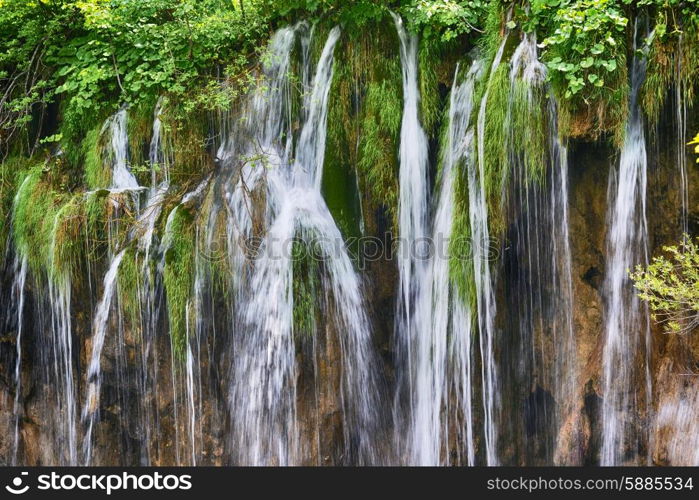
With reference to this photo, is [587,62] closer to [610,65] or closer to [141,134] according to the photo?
[610,65]

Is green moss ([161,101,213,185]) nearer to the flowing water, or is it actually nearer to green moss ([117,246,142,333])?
the flowing water

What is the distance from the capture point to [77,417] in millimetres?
6730

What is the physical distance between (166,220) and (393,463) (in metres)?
3.24

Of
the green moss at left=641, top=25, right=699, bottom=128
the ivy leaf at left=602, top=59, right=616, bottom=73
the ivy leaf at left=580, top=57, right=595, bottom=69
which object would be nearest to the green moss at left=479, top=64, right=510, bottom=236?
the ivy leaf at left=580, top=57, right=595, bottom=69

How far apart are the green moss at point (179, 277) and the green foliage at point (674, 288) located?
3973 millimetres

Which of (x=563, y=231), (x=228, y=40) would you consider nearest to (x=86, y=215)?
(x=228, y=40)

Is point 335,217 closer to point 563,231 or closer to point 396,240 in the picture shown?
point 396,240

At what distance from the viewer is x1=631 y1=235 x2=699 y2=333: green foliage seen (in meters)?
4.93

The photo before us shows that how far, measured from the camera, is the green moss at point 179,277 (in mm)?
6234

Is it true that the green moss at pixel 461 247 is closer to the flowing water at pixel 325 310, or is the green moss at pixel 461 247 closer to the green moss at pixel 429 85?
the flowing water at pixel 325 310

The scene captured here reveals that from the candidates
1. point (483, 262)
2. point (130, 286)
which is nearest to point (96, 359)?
point (130, 286)

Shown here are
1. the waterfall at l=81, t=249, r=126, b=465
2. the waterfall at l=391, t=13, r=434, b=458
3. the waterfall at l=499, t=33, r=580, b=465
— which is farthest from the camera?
the waterfall at l=81, t=249, r=126, b=465

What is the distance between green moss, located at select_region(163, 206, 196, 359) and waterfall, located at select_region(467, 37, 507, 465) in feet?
8.85

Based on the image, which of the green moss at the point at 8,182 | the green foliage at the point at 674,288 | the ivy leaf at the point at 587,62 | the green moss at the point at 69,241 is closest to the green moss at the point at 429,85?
the ivy leaf at the point at 587,62
